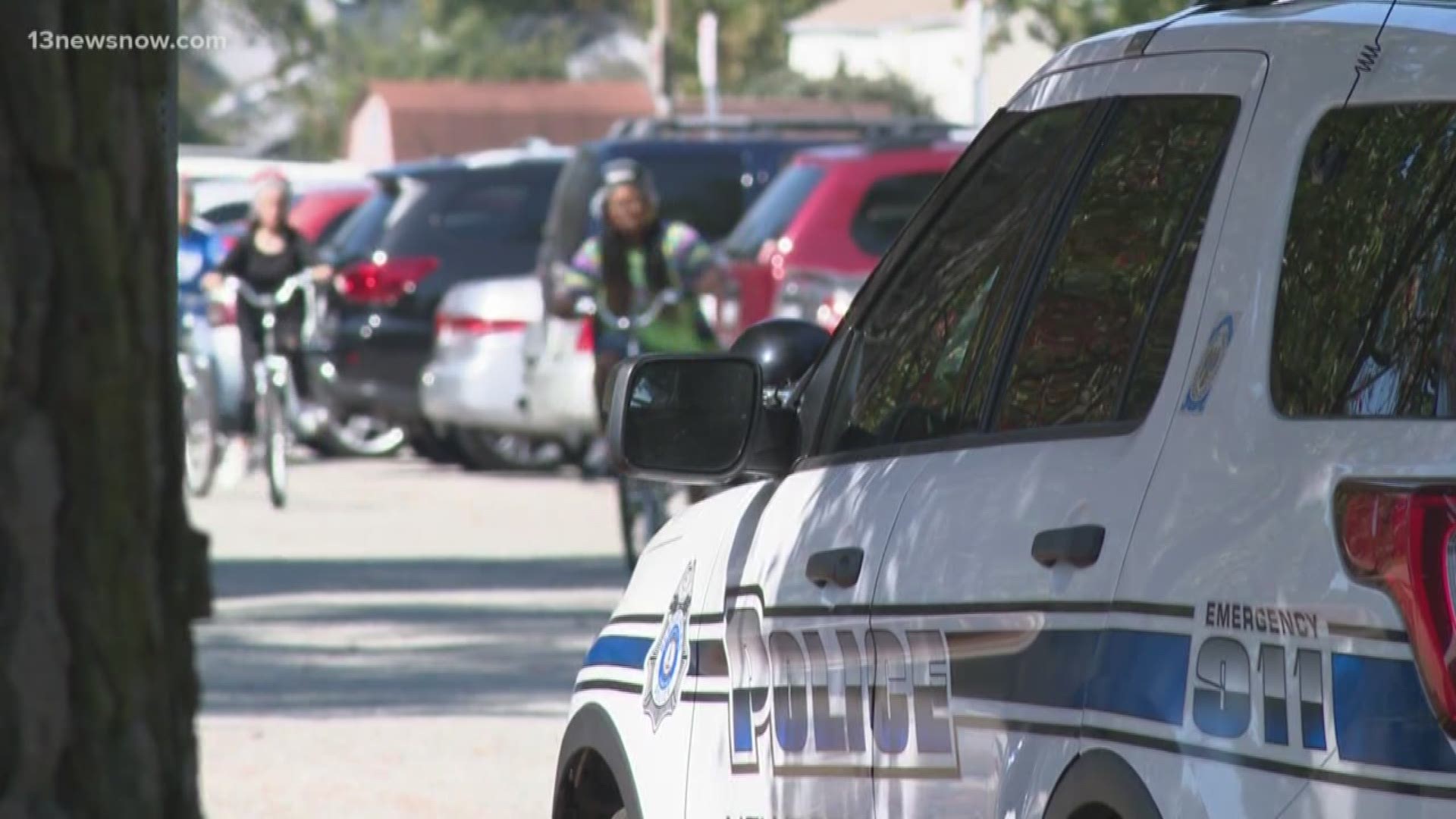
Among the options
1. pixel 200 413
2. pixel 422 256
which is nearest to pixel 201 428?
pixel 200 413

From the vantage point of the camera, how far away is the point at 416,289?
66.8ft

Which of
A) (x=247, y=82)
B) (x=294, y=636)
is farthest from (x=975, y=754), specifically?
(x=247, y=82)

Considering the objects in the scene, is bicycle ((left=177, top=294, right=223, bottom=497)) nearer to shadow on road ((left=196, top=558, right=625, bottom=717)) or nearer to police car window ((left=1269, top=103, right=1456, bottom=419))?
shadow on road ((left=196, top=558, right=625, bottom=717))

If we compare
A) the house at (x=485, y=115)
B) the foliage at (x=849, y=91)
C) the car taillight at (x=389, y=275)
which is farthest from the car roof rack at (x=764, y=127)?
the foliage at (x=849, y=91)

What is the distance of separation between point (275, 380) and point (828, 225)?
4.49m

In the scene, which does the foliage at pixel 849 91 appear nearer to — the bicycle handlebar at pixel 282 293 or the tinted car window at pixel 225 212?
the tinted car window at pixel 225 212

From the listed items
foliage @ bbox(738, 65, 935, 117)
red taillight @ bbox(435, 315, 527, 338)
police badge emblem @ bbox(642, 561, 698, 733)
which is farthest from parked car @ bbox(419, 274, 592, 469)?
foliage @ bbox(738, 65, 935, 117)

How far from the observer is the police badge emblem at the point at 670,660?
194 inches

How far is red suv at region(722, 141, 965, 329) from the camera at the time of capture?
1466cm

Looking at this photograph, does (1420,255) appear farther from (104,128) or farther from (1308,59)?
(104,128)

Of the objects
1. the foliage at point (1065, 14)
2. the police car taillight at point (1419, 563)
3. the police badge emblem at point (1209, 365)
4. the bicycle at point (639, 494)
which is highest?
the foliage at point (1065, 14)

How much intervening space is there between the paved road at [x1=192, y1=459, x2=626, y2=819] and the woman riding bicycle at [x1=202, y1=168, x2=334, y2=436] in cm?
96

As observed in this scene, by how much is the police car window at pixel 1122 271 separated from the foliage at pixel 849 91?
60.4 meters

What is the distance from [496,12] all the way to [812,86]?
27.0 meters
